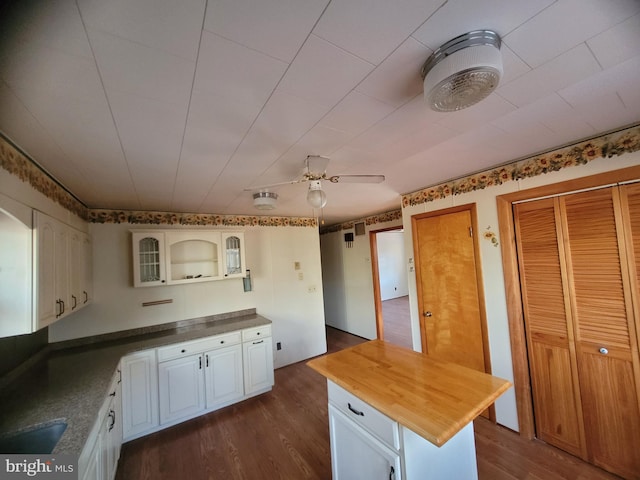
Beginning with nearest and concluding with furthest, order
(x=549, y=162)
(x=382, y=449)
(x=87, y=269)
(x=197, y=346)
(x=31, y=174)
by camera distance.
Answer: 1. (x=382, y=449)
2. (x=31, y=174)
3. (x=549, y=162)
4. (x=87, y=269)
5. (x=197, y=346)

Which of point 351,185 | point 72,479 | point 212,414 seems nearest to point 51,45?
point 72,479

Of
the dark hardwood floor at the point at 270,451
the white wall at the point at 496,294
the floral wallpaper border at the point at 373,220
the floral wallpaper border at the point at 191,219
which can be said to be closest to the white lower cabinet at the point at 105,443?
the dark hardwood floor at the point at 270,451

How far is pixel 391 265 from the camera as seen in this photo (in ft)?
25.7

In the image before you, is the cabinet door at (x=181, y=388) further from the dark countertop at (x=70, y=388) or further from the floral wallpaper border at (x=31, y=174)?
the floral wallpaper border at (x=31, y=174)

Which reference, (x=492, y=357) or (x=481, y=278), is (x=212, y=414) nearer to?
(x=492, y=357)

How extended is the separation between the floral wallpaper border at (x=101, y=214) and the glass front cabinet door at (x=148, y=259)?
310 mm

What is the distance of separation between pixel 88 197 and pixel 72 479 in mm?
2177

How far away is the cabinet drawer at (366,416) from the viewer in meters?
1.17

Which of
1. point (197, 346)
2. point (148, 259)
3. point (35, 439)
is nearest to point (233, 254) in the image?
point (148, 259)

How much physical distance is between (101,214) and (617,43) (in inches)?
155

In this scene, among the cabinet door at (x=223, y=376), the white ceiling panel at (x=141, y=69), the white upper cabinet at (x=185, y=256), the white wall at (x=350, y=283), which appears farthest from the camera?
the white wall at (x=350, y=283)

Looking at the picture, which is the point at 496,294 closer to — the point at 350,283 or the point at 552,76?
Result: the point at 552,76

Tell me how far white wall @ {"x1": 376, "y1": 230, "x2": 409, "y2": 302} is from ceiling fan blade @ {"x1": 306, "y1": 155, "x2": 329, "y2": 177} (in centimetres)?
599

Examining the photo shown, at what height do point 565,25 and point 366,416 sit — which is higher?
point 565,25
